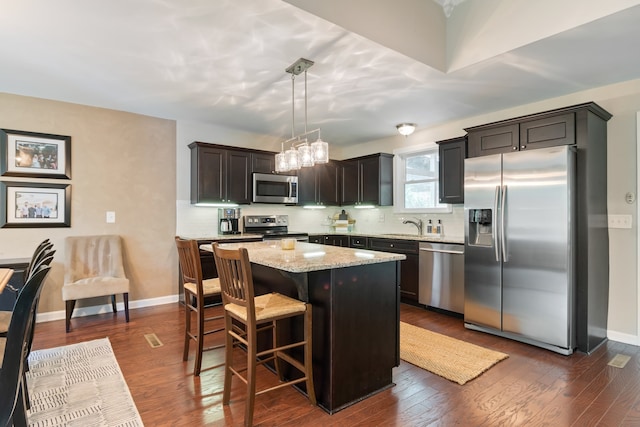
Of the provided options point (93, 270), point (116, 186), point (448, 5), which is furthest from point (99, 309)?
point (448, 5)

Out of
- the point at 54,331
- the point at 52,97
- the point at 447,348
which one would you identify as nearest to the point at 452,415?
the point at 447,348

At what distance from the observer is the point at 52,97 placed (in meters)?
3.78

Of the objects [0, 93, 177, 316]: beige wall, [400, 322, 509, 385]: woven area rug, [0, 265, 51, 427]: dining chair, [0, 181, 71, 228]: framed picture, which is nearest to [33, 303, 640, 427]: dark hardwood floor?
[400, 322, 509, 385]: woven area rug

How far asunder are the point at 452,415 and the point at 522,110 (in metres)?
3.52

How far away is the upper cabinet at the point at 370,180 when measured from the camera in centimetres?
542

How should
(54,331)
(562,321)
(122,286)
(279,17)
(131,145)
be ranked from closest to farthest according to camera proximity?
(279,17) < (562,321) < (54,331) < (122,286) < (131,145)

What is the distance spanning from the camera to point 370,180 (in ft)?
18.2

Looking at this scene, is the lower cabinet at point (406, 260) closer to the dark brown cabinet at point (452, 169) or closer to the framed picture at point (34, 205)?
the dark brown cabinet at point (452, 169)

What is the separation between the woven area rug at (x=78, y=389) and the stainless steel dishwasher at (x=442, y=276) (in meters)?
3.32

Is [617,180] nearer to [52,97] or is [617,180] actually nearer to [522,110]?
[522,110]

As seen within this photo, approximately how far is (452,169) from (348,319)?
2.97 m

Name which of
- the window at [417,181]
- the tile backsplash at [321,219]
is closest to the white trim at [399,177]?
the window at [417,181]

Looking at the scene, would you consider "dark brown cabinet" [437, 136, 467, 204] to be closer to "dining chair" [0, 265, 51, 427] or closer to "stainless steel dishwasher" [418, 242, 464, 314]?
"stainless steel dishwasher" [418, 242, 464, 314]

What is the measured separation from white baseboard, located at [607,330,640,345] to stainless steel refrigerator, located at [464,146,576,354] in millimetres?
648
